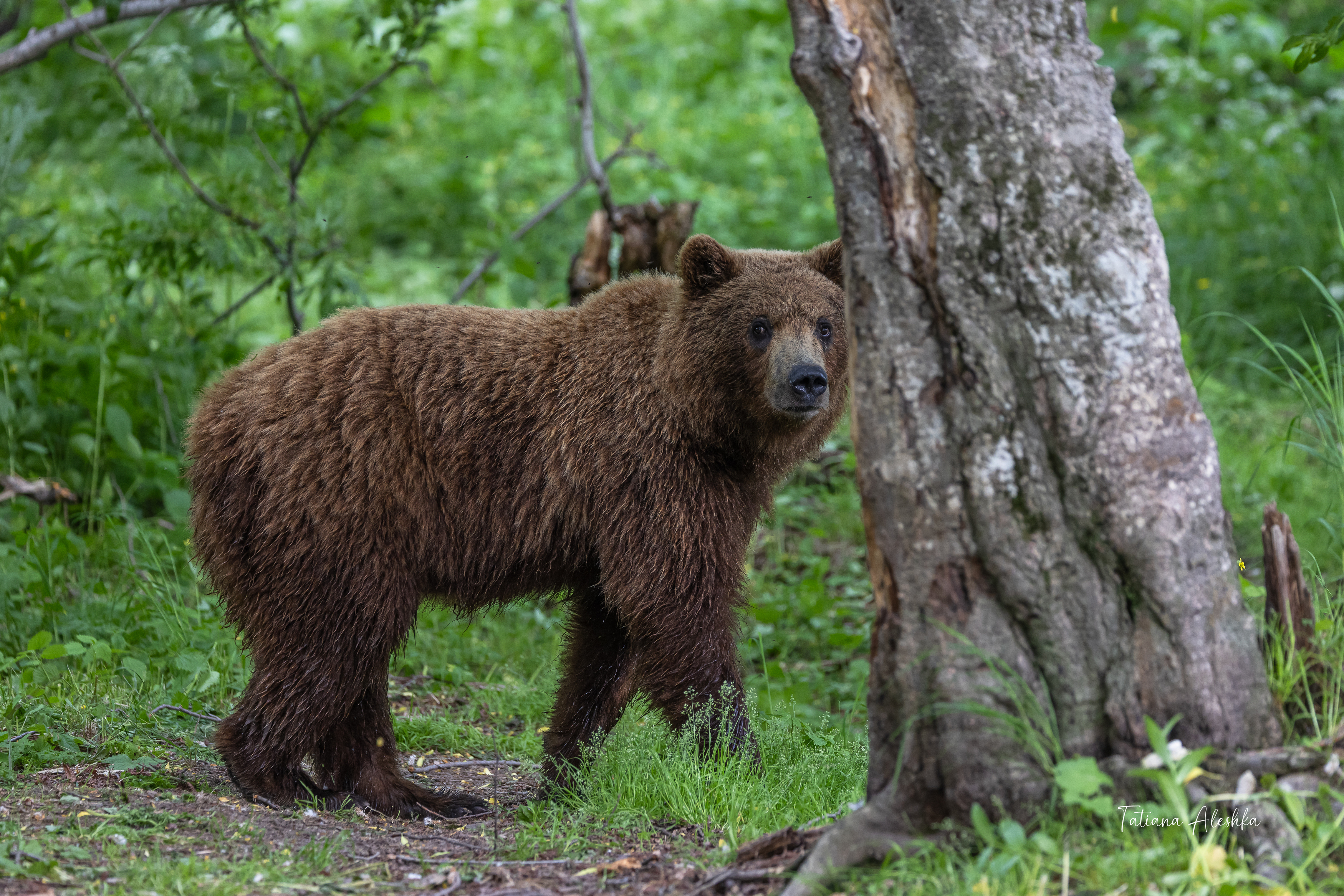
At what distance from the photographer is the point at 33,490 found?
6.09 meters

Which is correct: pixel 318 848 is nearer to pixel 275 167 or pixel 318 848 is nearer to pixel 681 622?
pixel 681 622

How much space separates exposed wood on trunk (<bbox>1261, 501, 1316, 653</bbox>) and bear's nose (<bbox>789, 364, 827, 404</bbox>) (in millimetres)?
1752

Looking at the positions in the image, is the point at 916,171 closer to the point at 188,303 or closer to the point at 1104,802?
the point at 1104,802

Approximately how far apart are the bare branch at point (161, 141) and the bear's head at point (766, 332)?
134 inches

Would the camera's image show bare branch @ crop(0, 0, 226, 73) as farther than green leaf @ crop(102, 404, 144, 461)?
No

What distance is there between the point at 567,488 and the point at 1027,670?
207 centimetres

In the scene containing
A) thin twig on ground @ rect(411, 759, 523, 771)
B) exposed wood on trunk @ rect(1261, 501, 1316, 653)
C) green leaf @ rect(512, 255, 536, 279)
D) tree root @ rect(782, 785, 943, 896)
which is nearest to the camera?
tree root @ rect(782, 785, 943, 896)

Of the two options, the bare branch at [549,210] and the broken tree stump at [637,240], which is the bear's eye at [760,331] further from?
the bare branch at [549,210]

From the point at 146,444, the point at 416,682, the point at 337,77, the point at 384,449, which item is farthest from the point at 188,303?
the point at 384,449

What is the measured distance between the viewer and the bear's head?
443 cm

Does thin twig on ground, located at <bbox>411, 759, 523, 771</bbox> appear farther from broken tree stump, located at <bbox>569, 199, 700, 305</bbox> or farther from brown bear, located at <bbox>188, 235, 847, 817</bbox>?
broken tree stump, located at <bbox>569, 199, 700, 305</bbox>

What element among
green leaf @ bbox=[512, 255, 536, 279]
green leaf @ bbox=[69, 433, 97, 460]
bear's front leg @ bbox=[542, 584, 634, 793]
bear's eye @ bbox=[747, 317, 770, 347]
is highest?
green leaf @ bbox=[512, 255, 536, 279]

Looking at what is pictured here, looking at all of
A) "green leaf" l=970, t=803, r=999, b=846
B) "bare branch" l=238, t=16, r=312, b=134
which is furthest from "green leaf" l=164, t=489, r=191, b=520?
"green leaf" l=970, t=803, r=999, b=846

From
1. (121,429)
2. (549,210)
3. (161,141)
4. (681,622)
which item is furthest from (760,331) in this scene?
(161,141)
